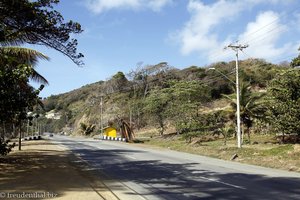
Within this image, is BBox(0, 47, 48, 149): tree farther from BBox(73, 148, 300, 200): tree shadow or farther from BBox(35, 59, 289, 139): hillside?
BBox(35, 59, 289, 139): hillside

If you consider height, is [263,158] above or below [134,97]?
below

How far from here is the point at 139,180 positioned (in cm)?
1578

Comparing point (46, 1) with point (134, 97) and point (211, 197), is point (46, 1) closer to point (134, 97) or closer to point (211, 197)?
point (211, 197)

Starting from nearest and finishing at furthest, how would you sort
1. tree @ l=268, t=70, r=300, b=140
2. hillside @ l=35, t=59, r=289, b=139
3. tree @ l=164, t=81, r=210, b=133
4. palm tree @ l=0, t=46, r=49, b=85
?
palm tree @ l=0, t=46, r=49, b=85, tree @ l=268, t=70, r=300, b=140, tree @ l=164, t=81, r=210, b=133, hillside @ l=35, t=59, r=289, b=139

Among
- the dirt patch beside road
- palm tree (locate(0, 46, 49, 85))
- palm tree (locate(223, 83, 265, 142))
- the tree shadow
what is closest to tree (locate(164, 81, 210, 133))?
palm tree (locate(223, 83, 265, 142))

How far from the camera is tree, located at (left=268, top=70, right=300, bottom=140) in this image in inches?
1342

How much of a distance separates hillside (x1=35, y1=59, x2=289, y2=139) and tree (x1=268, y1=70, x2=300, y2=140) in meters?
4.33

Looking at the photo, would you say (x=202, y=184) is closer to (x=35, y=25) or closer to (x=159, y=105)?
(x=35, y=25)

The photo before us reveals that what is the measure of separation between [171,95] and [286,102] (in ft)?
74.4

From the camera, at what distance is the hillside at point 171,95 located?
53531 millimetres

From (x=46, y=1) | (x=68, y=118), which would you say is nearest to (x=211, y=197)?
(x=46, y=1)

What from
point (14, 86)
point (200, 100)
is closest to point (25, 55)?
point (14, 86)

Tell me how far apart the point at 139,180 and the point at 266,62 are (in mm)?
79913

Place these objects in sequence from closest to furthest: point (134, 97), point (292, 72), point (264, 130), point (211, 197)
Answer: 1. point (211, 197)
2. point (292, 72)
3. point (264, 130)
4. point (134, 97)
